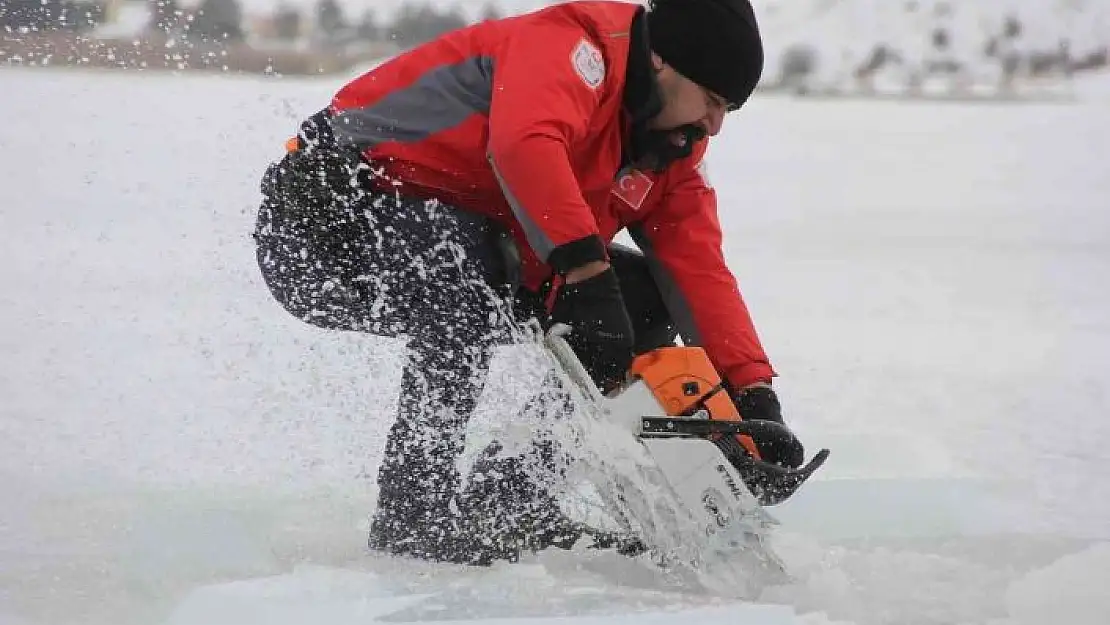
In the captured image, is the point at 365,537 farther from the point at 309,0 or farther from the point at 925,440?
the point at 309,0

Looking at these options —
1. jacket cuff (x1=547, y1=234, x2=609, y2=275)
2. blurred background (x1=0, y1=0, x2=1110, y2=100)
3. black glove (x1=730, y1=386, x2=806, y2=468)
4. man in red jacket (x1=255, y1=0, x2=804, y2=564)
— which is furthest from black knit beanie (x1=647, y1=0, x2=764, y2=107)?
blurred background (x1=0, y1=0, x2=1110, y2=100)

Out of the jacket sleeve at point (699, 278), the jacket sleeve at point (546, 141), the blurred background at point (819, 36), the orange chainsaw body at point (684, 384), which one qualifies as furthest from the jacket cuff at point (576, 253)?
the blurred background at point (819, 36)

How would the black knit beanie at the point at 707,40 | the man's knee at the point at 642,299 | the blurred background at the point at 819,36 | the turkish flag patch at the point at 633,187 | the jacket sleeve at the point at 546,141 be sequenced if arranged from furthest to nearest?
the blurred background at the point at 819,36
the man's knee at the point at 642,299
the turkish flag patch at the point at 633,187
the black knit beanie at the point at 707,40
the jacket sleeve at the point at 546,141

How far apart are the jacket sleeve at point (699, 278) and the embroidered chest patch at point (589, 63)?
36 centimetres

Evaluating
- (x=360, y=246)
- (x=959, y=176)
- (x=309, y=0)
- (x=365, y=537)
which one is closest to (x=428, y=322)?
(x=360, y=246)

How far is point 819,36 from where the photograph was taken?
38.5ft

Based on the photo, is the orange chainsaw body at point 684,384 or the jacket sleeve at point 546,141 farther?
the orange chainsaw body at point 684,384

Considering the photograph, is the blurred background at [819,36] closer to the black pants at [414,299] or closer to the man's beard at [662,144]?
the black pants at [414,299]

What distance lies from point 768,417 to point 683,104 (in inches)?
24.8

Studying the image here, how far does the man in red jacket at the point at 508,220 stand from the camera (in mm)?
2229

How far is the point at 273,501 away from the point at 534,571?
728 mm

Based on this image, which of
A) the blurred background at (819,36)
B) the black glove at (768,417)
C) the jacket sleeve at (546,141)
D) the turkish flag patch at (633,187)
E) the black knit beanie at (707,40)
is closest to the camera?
the jacket sleeve at (546,141)

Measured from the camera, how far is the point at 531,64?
222 centimetres

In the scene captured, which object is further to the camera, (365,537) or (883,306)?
(883,306)
